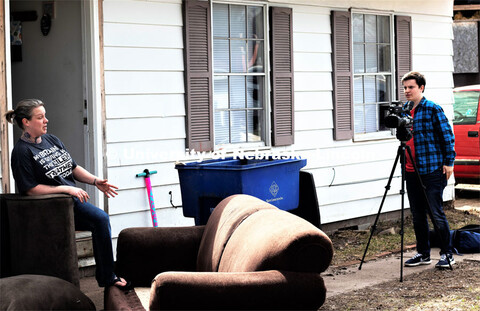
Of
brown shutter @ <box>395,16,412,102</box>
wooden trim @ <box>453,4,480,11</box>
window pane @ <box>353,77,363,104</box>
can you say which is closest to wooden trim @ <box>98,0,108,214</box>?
window pane @ <box>353,77,363,104</box>

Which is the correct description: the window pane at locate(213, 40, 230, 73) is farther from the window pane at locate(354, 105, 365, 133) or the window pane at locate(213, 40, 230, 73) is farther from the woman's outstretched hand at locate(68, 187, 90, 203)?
the woman's outstretched hand at locate(68, 187, 90, 203)

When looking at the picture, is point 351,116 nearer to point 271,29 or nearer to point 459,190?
point 271,29

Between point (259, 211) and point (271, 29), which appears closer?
point (259, 211)

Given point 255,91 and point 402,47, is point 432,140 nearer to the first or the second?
point 255,91

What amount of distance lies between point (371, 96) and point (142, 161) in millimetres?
4011

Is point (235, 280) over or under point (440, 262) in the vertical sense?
over

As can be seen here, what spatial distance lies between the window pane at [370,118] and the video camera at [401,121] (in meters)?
3.08

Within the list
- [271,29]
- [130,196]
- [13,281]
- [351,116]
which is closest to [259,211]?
[13,281]

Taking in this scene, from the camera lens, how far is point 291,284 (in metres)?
3.63

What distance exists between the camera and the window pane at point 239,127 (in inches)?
340

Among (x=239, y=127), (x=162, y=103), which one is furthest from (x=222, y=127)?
(x=162, y=103)

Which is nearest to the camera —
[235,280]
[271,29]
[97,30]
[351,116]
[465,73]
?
[235,280]

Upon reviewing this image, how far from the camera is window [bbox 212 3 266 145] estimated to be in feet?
27.7

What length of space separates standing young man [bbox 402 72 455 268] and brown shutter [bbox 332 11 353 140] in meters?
2.36
